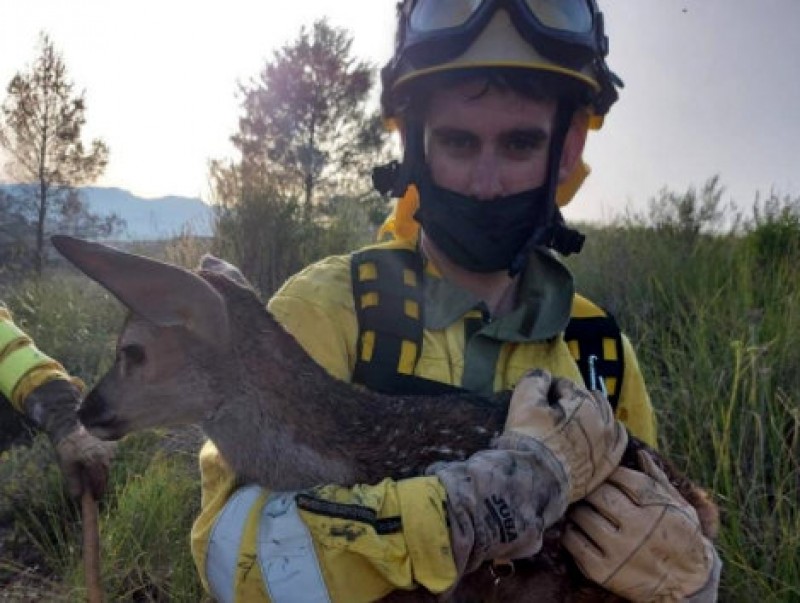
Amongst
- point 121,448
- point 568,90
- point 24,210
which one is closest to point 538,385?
point 568,90

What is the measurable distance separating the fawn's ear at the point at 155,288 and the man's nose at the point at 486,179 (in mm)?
1006

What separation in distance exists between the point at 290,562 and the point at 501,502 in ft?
1.79

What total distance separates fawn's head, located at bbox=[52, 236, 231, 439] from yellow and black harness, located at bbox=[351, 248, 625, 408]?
1.49 ft

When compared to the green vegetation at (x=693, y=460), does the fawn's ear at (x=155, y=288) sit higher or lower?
higher

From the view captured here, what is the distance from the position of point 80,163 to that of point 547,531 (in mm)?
19896

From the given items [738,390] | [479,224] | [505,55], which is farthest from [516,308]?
[738,390]

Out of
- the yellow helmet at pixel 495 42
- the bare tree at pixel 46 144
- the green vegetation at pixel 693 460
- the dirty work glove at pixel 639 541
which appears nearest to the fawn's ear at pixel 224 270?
the yellow helmet at pixel 495 42

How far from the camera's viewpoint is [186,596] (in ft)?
13.0

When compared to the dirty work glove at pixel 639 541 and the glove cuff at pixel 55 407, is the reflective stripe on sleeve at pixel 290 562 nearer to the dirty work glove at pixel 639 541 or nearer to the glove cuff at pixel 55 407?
the dirty work glove at pixel 639 541

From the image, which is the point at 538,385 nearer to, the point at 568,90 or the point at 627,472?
the point at 627,472

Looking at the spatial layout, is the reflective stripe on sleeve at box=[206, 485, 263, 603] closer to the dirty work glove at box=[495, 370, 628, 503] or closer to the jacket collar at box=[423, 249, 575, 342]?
the dirty work glove at box=[495, 370, 628, 503]

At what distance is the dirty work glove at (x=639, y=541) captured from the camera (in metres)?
2.17

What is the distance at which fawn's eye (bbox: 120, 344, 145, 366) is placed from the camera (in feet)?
8.54

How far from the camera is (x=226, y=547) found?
2.09 meters
